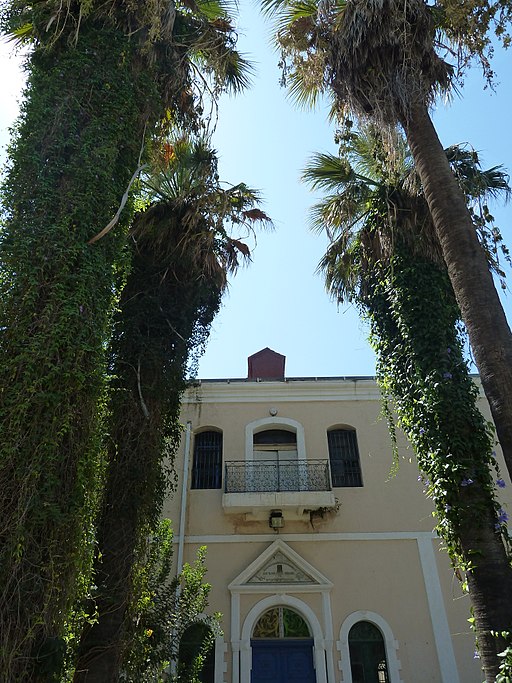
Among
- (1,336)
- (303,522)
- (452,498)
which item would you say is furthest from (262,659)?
(1,336)

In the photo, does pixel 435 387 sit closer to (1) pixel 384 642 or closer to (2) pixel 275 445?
(1) pixel 384 642

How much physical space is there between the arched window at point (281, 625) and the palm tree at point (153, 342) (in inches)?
219

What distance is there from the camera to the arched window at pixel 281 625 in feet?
43.3

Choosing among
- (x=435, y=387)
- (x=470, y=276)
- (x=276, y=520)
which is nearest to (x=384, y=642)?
(x=276, y=520)

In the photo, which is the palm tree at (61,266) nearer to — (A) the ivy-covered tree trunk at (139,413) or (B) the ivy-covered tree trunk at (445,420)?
(A) the ivy-covered tree trunk at (139,413)

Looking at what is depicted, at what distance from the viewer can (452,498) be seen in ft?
23.8

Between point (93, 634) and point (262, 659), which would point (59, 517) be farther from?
point (262, 659)

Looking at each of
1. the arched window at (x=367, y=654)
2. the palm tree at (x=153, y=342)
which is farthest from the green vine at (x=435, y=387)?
the arched window at (x=367, y=654)

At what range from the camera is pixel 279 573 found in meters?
13.7

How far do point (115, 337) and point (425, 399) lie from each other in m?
5.20

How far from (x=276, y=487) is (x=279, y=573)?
203cm

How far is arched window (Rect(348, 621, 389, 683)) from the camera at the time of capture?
12672mm

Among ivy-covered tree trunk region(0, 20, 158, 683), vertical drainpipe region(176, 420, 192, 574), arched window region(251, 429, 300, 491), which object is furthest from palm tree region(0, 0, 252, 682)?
arched window region(251, 429, 300, 491)

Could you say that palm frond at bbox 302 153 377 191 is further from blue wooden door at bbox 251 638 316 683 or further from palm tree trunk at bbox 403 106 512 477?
blue wooden door at bbox 251 638 316 683
